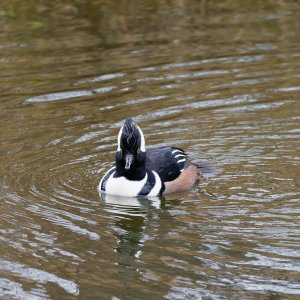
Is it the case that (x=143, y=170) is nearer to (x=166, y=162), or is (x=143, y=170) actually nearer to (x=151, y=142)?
(x=166, y=162)

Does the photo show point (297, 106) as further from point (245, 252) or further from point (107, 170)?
A: point (245, 252)

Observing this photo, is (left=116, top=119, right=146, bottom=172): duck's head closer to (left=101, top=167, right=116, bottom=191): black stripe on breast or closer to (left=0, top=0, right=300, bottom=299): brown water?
(left=101, top=167, right=116, bottom=191): black stripe on breast

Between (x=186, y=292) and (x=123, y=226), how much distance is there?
2.42 m

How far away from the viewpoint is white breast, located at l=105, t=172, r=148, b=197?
1264cm

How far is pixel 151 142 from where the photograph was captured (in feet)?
47.9

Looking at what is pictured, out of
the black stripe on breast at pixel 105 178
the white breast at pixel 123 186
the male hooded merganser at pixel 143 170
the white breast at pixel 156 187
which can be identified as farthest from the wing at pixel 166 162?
the black stripe on breast at pixel 105 178

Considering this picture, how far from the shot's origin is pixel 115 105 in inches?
632

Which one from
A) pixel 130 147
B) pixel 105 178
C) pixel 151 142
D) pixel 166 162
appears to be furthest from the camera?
pixel 151 142

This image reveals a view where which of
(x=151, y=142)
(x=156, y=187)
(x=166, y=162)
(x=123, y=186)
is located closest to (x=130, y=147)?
(x=123, y=186)

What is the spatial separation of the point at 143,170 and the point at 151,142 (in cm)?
172

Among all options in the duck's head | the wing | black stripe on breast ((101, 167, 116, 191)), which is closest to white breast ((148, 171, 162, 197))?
the wing

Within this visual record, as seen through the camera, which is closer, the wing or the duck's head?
the duck's head

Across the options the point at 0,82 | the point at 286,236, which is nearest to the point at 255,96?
the point at 0,82

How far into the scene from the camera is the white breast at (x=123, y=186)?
12641 millimetres
